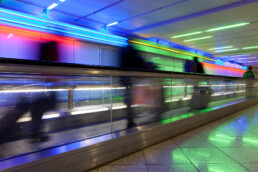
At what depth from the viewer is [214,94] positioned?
5.99m

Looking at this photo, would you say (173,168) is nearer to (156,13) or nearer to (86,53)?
(156,13)

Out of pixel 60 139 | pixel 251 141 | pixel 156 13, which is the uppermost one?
pixel 156 13

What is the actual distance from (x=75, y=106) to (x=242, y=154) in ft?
10.5

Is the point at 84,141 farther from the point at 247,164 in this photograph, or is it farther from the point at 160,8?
the point at 160,8

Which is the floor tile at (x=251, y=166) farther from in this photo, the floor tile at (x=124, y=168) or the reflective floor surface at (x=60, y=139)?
the reflective floor surface at (x=60, y=139)

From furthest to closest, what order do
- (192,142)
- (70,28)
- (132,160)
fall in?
(70,28) → (192,142) → (132,160)

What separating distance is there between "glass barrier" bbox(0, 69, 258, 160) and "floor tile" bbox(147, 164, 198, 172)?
2.85 feet

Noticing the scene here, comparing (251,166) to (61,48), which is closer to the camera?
(251,166)

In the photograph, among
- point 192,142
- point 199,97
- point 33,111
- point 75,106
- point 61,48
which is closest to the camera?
point 33,111

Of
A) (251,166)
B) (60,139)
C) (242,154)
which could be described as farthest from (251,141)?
(60,139)

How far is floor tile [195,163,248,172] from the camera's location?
7.40ft

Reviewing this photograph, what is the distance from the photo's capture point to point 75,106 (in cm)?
336

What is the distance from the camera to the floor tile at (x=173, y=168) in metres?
2.23

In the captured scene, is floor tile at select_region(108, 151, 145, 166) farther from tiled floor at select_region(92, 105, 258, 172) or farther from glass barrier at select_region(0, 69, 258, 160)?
glass barrier at select_region(0, 69, 258, 160)
